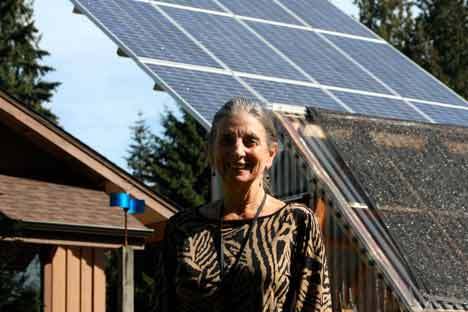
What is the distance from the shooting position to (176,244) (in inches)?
150

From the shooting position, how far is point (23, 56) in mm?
42250

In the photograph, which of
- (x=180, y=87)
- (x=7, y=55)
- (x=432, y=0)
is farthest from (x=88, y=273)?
(x=432, y=0)

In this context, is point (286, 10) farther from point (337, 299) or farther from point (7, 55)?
point (7, 55)

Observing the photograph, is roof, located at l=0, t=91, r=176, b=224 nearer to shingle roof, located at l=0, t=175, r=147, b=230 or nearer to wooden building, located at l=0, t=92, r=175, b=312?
wooden building, located at l=0, t=92, r=175, b=312

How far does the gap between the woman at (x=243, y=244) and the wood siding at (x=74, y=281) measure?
9.90 m

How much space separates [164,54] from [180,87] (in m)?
0.95

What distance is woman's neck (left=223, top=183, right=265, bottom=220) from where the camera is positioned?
375 cm

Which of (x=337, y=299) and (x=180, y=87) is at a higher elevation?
(x=180, y=87)

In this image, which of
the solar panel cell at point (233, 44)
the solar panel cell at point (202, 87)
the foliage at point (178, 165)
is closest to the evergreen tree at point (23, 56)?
the foliage at point (178, 165)

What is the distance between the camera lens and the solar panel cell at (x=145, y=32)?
1364 centimetres

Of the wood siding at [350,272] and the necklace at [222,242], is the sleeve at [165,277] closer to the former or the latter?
the necklace at [222,242]

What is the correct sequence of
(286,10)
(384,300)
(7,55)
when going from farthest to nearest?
(7,55)
(286,10)
(384,300)

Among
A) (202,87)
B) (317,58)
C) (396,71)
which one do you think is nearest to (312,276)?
(202,87)

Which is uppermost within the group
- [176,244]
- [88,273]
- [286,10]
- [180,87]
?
[286,10]
